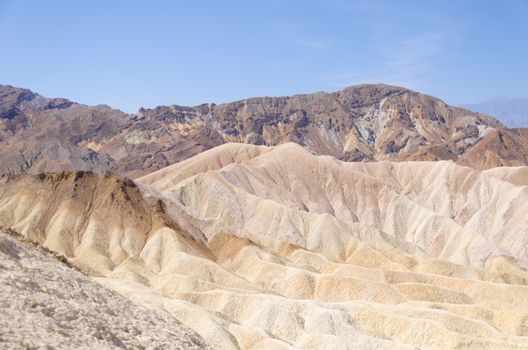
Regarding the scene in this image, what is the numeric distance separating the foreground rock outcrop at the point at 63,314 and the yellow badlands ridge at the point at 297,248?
12664mm

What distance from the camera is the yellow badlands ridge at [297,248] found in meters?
59.8

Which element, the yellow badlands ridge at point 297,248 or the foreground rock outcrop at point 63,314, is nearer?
the foreground rock outcrop at point 63,314

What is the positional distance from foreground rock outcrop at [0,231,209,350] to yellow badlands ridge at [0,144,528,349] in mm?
12664

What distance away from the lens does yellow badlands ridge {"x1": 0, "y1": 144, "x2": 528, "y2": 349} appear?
59844 mm

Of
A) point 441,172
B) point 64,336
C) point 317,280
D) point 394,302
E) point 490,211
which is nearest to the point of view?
point 64,336

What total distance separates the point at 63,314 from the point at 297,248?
8668cm

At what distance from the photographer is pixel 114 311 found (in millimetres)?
28750

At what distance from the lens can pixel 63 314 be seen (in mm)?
24500

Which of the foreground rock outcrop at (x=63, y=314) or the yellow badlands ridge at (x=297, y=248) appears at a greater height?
the foreground rock outcrop at (x=63, y=314)

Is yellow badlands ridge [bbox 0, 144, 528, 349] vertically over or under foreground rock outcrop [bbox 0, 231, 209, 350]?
under

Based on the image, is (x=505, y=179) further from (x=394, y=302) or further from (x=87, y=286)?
(x=87, y=286)

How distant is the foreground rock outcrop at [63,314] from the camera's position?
21906 millimetres

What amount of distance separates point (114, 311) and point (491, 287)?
7104 cm

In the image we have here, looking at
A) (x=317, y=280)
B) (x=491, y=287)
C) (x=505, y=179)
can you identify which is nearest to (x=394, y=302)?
(x=317, y=280)
